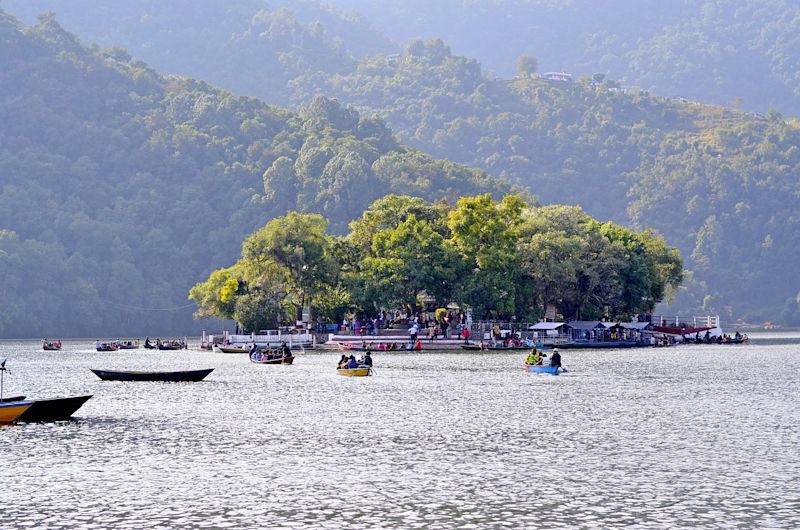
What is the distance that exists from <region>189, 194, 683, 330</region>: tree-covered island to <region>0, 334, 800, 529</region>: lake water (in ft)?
182

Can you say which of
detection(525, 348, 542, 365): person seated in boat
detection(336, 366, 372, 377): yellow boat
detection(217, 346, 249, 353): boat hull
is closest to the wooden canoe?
detection(336, 366, 372, 377): yellow boat

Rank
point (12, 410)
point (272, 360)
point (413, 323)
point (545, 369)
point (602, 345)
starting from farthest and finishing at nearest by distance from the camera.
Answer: point (602, 345), point (413, 323), point (272, 360), point (545, 369), point (12, 410)

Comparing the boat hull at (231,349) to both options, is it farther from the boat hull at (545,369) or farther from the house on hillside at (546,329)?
the boat hull at (545,369)

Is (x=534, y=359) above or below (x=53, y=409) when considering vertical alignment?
above

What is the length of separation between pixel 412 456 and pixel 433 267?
8972 centimetres

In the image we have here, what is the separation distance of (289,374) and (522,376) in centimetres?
1729

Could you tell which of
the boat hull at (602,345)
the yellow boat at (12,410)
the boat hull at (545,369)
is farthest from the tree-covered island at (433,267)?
the yellow boat at (12,410)

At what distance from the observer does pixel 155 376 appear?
261 ft

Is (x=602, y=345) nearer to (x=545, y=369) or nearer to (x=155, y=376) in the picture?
(x=545, y=369)

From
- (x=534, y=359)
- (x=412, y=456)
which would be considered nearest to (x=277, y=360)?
(x=534, y=359)

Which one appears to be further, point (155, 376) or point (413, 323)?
point (413, 323)

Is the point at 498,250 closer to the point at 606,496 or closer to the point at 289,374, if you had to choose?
the point at 289,374

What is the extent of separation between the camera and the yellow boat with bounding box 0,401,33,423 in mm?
51688

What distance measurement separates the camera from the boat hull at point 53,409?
176ft
